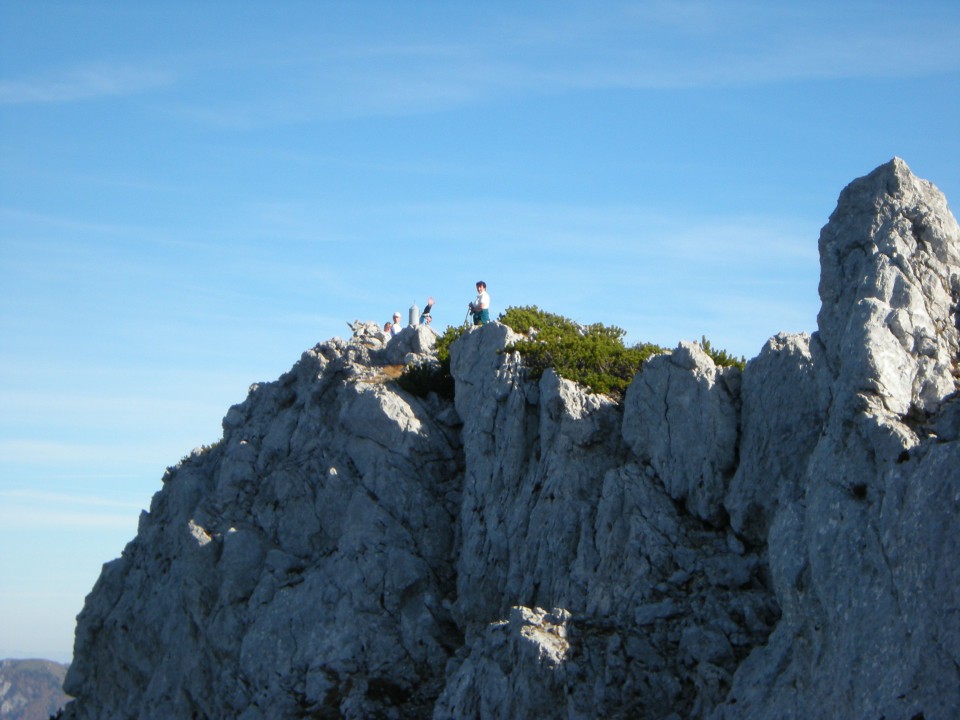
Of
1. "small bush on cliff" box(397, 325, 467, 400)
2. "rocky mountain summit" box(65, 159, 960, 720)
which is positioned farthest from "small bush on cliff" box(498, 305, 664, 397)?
"small bush on cliff" box(397, 325, 467, 400)

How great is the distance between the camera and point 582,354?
35562mm

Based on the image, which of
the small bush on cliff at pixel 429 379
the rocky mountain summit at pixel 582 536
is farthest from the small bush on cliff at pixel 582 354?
the small bush on cliff at pixel 429 379

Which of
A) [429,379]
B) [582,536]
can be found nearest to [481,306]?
[429,379]

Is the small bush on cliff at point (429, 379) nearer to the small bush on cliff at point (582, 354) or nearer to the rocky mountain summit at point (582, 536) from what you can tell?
the rocky mountain summit at point (582, 536)

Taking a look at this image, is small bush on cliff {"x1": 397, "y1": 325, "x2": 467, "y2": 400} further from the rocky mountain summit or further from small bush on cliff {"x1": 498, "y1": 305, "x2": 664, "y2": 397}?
small bush on cliff {"x1": 498, "y1": 305, "x2": 664, "y2": 397}

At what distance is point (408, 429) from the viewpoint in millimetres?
38312

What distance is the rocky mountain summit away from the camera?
73.6 ft

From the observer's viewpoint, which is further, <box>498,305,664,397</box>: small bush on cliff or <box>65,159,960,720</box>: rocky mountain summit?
<box>498,305,664,397</box>: small bush on cliff

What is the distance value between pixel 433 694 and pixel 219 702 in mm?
7672

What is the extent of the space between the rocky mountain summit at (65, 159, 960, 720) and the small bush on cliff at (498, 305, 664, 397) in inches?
33.5

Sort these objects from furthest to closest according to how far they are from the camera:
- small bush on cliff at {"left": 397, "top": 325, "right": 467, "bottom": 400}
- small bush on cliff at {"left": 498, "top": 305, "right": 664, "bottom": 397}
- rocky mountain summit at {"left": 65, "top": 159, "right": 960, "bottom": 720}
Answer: small bush on cliff at {"left": 397, "top": 325, "right": 467, "bottom": 400}, small bush on cliff at {"left": 498, "top": 305, "right": 664, "bottom": 397}, rocky mountain summit at {"left": 65, "top": 159, "right": 960, "bottom": 720}

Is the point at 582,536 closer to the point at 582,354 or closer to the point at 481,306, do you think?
the point at 582,354

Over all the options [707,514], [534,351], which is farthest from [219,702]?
[707,514]

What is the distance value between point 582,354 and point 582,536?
20.5 ft
